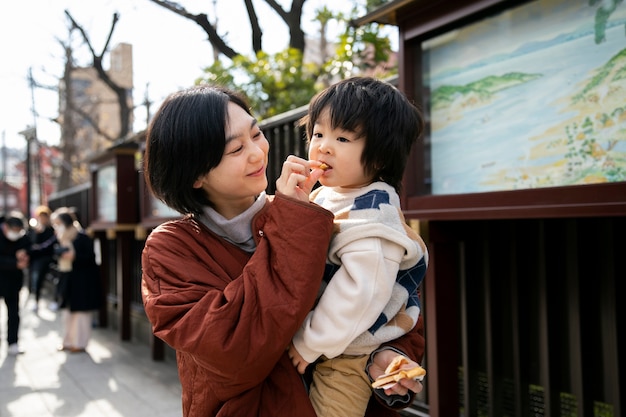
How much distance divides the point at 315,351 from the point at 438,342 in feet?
6.51

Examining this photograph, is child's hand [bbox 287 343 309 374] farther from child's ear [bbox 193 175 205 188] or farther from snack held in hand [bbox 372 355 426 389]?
child's ear [bbox 193 175 205 188]

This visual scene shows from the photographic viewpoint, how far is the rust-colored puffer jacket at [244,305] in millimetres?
1369

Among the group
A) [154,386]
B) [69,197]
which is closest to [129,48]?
[154,386]

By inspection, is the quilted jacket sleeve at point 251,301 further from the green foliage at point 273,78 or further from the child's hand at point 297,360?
the green foliage at point 273,78

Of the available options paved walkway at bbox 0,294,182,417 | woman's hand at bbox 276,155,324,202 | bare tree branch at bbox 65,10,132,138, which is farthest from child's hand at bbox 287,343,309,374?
bare tree branch at bbox 65,10,132,138

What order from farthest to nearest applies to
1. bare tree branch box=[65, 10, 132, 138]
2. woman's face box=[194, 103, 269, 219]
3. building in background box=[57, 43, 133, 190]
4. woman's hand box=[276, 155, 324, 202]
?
building in background box=[57, 43, 133, 190]
bare tree branch box=[65, 10, 132, 138]
woman's face box=[194, 103, 269, 219]
woman's hand box=[276, 155, 324, 202]

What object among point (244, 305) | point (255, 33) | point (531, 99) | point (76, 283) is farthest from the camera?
point (76, 283)

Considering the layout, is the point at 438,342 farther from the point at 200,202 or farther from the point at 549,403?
the point at 200,202

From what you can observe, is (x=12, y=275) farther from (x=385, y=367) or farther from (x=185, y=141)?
(x=385, y=367)

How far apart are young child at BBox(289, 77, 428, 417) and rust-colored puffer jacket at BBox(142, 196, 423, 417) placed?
0.08 metres

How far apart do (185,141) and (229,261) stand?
1.09ft

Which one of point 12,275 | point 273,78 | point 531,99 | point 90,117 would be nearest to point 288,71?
point 273,78

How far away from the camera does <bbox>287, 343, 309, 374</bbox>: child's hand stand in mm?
1504

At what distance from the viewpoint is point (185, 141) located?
5.15ft
